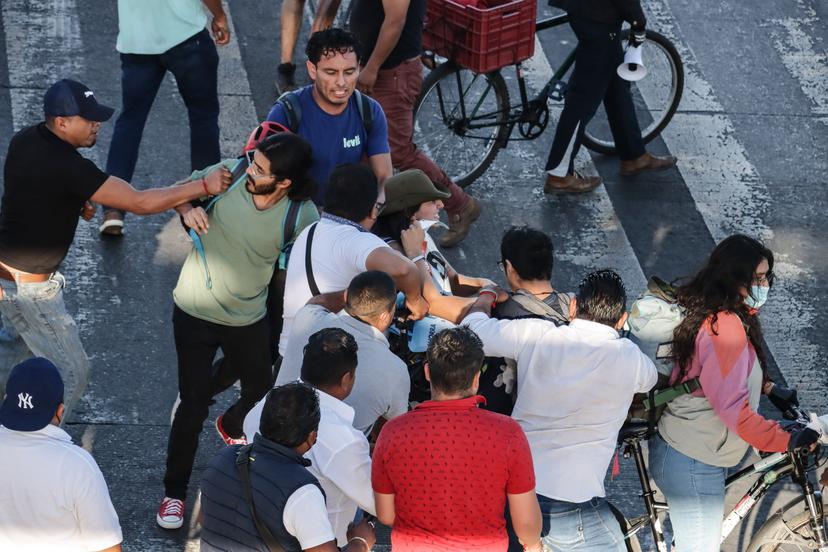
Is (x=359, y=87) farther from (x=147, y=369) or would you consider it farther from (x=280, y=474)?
(x=280, y=474)

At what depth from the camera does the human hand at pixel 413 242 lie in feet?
19.1

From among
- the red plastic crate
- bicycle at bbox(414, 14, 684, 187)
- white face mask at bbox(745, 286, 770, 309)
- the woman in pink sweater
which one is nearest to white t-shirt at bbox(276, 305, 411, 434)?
the woman in pink sweater

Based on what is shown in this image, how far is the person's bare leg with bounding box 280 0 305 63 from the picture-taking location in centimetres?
938

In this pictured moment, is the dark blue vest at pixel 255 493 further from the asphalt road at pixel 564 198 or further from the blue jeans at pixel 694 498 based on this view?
the blue jeans at pixel 694 498

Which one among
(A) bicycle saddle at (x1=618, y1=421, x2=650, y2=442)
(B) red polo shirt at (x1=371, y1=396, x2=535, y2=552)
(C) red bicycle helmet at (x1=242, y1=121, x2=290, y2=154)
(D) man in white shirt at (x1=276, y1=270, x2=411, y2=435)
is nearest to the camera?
(B) red polo shirt at (x1=371, y1=396, x2=535, y2=552)

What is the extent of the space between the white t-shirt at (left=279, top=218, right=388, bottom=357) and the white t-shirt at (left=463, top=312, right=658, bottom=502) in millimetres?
583

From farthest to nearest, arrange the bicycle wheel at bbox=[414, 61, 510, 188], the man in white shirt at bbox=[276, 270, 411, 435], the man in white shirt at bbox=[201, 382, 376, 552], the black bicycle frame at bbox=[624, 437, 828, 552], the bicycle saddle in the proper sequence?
the bicycle wheel at bbox=[414, 61, 510, 188]
the bicycle saddle
the black bicycle frame at bbox=[624, 437, 828, 552]
the man in white shirt at bbox=[276, 270, 411, 435]
the man in white shirt at bbox=[201, 382, 376, 552]

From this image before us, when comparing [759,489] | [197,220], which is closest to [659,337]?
[759,489]

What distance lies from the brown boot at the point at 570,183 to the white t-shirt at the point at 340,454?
4.44 meters

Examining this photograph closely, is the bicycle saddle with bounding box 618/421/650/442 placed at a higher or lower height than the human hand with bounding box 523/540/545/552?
lower

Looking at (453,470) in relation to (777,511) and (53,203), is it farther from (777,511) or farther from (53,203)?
(53,203)

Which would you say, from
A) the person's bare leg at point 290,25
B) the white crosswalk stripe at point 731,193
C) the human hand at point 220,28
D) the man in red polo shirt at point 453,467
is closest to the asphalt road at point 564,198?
the white crosswalk stripe at point 731,193

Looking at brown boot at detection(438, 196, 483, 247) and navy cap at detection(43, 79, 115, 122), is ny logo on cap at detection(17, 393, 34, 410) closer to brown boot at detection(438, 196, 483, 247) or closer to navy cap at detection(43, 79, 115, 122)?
navy cap at detection(43, 79, 115, 122)

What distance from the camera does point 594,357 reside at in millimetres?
5031
